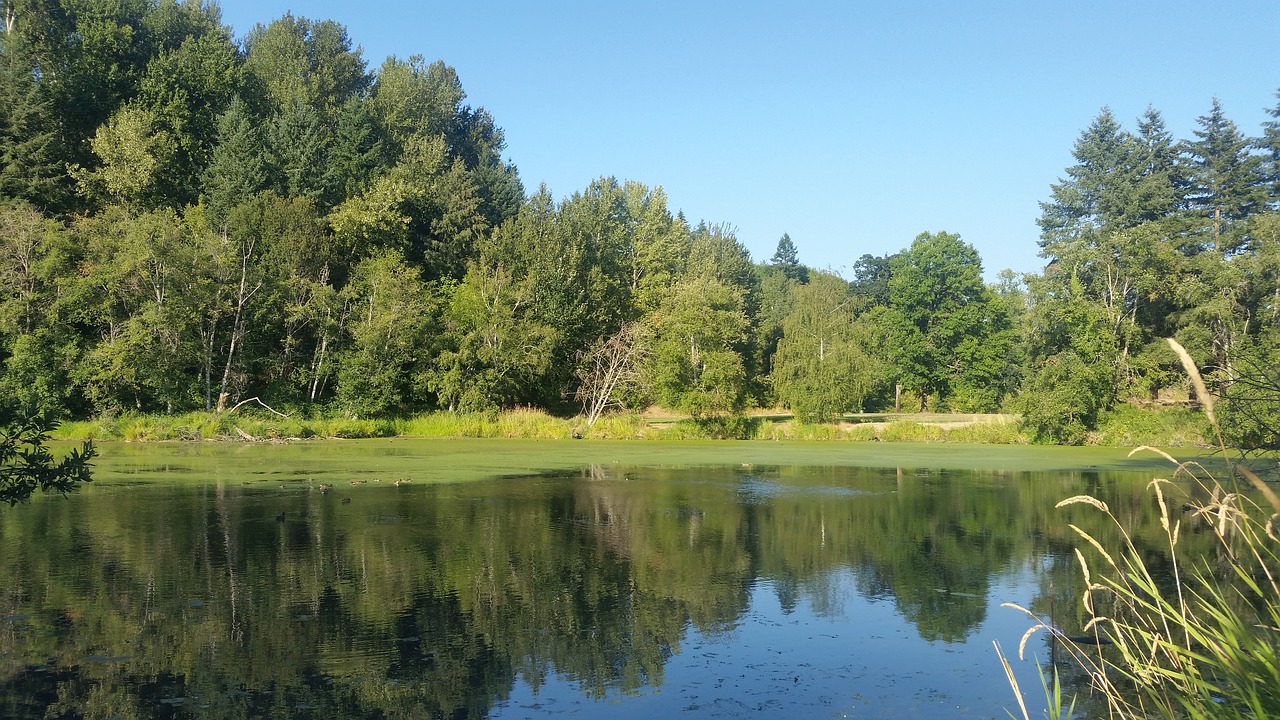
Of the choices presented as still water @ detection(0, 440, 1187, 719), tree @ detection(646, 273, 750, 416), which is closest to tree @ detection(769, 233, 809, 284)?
tree @ detection(646, 273, 750, 416)

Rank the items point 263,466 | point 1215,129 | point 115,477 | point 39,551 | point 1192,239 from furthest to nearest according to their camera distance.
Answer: point 1215,129 < point 1192,239 < point 263,466 < point 115,477 < point 39,551

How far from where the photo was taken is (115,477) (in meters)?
20.0

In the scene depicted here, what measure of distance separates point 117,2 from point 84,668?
47.8 metres

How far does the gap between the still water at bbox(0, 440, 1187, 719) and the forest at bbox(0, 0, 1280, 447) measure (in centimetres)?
1829

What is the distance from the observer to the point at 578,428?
123 feet

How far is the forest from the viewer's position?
34.0m

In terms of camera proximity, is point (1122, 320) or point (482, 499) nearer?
point (482, 499)

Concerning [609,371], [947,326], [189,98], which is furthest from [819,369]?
[189,98]

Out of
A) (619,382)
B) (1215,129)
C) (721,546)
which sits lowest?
(721,546)

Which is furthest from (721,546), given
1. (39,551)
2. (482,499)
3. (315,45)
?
(315,45)

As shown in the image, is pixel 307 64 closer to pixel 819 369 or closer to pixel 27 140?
pixel 27 140

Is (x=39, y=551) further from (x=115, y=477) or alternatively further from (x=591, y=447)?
(x=591, y=447)

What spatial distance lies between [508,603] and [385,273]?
103 feet

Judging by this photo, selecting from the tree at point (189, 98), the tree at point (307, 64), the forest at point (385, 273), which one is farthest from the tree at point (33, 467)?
the tree at point (307, 64)
